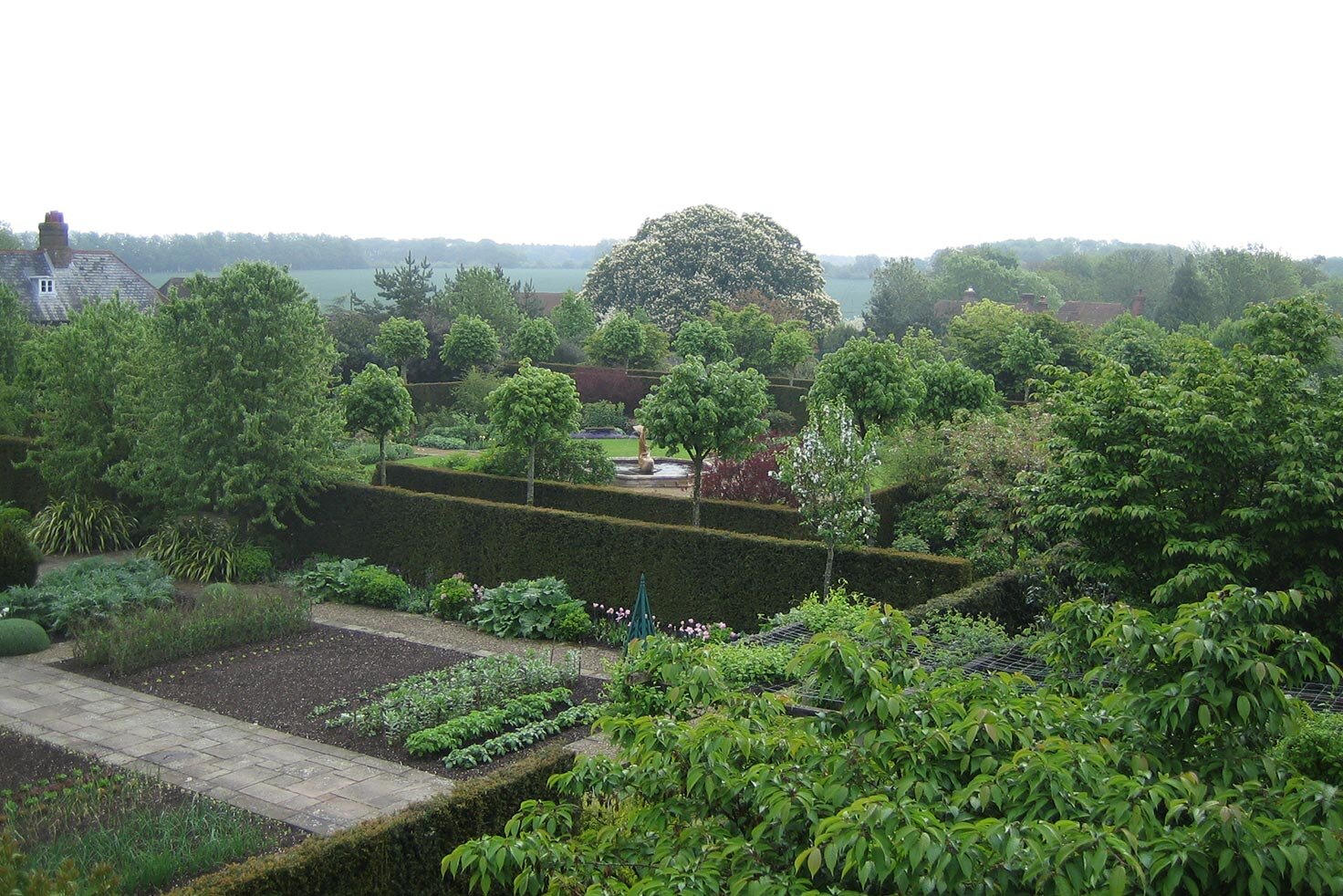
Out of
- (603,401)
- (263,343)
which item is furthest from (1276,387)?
(603,401)

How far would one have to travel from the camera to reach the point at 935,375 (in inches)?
794

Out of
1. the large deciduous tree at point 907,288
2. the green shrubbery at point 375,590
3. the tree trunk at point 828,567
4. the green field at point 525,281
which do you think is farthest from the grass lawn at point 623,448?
the green field at point 525,281

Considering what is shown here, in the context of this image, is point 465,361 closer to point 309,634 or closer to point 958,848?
point 309,634

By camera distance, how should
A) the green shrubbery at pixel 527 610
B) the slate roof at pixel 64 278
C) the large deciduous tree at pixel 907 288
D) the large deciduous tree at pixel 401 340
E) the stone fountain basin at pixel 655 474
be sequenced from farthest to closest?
1. the large deciduous tree at pixel 907 288
2. the slate roof at pixel 64 278
3. the large deciduous tree at pixel 401 340
4. the stone fountain basin at pixel 655 474
5. the green shrubbery at pixel 527 610

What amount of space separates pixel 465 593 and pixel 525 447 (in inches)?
157

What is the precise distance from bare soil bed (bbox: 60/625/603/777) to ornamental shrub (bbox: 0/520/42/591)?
10.3ft

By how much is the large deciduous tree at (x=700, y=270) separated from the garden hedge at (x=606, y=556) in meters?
36.6

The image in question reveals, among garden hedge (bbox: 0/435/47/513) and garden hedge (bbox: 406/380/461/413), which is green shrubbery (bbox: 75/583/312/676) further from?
garden hedge (bbox: 406/380/461/413)

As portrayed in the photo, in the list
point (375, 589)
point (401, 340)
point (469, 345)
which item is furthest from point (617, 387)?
point (375, 589)

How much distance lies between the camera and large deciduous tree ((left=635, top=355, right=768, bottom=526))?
1634 centimetres

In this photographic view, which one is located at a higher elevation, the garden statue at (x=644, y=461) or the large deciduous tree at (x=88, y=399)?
the large deciduous tree at (x=88, y=399)

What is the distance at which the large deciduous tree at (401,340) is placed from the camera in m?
34.7

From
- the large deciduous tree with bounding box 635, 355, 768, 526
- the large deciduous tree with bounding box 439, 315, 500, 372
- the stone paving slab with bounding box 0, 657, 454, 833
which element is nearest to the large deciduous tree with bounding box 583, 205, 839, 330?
the large deciduous tree with bounding box 439, 315, 500, 372

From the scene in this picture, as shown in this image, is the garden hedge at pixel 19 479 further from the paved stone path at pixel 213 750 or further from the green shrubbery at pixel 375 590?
the paved stone path at pixel 213 750
